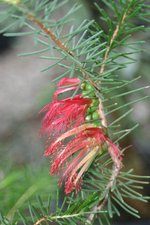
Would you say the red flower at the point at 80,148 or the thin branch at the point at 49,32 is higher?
the thin branch at the point at 49,32

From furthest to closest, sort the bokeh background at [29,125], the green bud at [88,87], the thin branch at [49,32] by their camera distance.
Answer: the bokeh background at [29,125]
the green bud at [88,87]
the thin branch at [49,32]

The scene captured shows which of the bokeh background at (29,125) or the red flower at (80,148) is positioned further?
the bokeh background at (29,125)

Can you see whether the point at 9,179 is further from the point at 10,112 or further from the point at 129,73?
the point at 10,112

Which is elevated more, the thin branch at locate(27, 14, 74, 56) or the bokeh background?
the thin branch at locate(27, 14, 74, 56)

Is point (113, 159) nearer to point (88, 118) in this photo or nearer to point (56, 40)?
point (88, 118)

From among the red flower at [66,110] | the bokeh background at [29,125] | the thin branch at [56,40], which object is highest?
the thin branch at [56,40]

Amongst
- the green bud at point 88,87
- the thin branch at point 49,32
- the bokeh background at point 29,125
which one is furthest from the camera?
the bokeh background at point 29,125
